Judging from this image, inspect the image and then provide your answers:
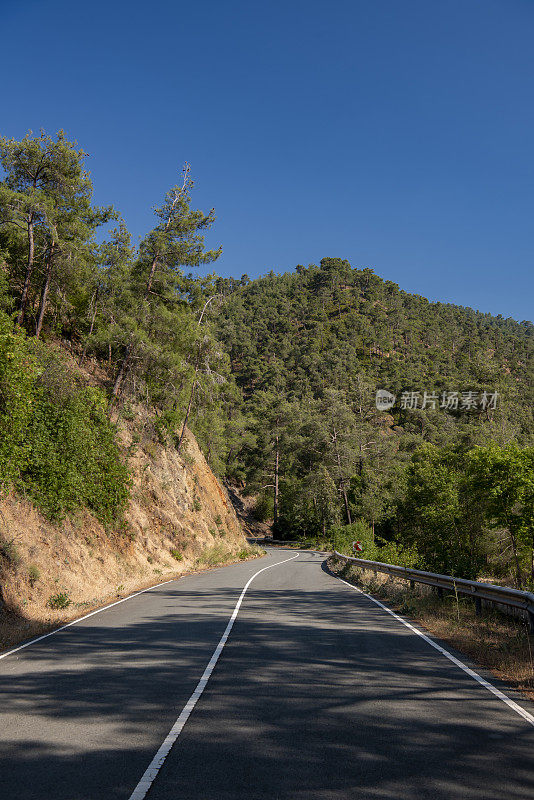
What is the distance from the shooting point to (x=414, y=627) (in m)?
10.7

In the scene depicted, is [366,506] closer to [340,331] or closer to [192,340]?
[192,340]

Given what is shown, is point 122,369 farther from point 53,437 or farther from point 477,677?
point 477,677

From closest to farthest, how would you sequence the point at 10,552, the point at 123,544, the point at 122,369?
the point at 10,552 < the point at 123,544 < the point at 122,369

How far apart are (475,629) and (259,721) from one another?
247 inches

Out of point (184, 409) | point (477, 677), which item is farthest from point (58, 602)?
point (184, 409)

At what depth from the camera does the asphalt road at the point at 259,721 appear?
13.0ft

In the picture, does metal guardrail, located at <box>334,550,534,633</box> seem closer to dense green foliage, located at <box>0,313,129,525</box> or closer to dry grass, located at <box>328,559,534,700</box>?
dry grass, located at <box>328,559,534,700</box>

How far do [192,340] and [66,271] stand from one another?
366 inches

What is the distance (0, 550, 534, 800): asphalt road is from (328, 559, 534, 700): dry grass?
66 cm

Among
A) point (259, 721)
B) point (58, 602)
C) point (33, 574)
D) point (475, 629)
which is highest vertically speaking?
point (259, 721)

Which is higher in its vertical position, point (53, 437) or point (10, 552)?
point (53, 437)

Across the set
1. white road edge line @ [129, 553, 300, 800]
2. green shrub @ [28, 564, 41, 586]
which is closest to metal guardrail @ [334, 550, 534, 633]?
white road edge line @ [129, 553, 300, 800]

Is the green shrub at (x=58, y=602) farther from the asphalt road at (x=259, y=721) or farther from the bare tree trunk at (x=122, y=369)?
the bare tree trunk at (x=122, y=369)

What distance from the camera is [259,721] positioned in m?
5.27
